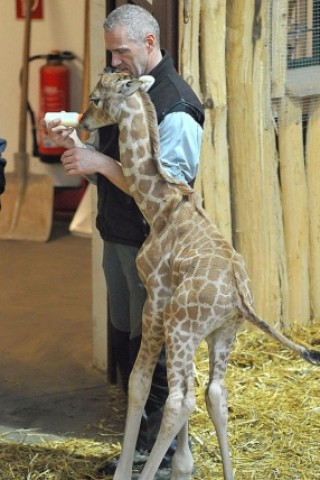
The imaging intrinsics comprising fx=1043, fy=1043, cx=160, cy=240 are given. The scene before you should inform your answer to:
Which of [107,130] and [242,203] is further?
[242,203]

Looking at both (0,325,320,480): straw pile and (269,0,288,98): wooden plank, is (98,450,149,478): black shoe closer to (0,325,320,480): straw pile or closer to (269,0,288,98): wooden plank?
(0,325,320,480): straw pile

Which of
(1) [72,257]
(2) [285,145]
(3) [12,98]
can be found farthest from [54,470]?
(3) [12,98]

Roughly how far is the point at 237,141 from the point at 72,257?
2991mm

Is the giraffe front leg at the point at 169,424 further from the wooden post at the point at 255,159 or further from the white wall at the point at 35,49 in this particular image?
the white wall at the point at 35,49

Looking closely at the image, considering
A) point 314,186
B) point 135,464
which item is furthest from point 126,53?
point 314,186

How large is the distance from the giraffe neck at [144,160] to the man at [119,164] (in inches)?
2.5

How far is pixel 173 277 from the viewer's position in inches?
172

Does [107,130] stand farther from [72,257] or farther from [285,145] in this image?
[72,257]

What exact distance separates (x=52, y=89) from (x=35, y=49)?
528 mm

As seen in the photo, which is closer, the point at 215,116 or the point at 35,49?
the point at 215,116

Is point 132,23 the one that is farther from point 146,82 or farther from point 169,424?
point 169,424

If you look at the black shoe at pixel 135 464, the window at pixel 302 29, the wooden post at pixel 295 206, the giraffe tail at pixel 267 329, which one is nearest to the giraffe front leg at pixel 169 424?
the giraffe tail at pixel 267 329

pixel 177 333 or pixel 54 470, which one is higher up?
pixel 177 333

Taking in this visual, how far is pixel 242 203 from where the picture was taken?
625 centimetres
